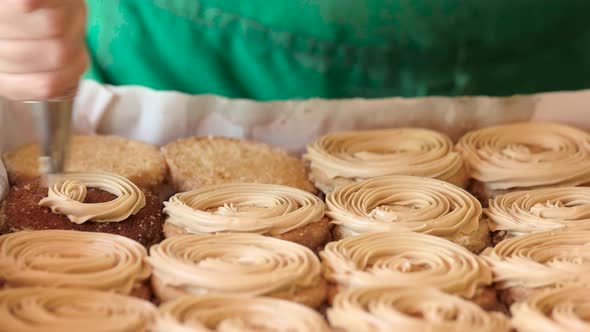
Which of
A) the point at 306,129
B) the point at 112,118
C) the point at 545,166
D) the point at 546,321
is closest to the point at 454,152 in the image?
the point at 545,166

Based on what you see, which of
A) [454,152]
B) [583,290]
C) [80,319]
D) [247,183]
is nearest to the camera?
[80,319]

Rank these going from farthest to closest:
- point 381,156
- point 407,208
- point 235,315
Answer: point 381,156 → point 407,208 → point 235,315

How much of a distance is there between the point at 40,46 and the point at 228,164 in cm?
81

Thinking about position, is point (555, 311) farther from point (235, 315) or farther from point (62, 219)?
point (62, 219)

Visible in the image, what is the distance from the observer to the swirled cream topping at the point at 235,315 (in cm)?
132

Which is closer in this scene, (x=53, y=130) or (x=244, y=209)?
(x=53, y=130)

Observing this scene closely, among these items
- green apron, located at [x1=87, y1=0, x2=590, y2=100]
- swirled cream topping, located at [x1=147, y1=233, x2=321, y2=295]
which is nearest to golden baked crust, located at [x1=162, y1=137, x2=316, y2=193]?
green apron, located at [x1=87, y1=0, x2=590, y2=100]

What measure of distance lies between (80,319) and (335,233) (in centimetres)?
61

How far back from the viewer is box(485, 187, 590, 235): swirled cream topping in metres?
1.72

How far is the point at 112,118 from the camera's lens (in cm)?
222

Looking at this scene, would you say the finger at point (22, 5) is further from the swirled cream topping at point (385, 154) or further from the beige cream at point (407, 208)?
the swirled cream topping at point (385, 154)

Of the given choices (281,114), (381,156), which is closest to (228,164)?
(281,114)

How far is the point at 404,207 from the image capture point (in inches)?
71.7

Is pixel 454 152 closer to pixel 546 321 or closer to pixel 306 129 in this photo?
pixel 306 129
